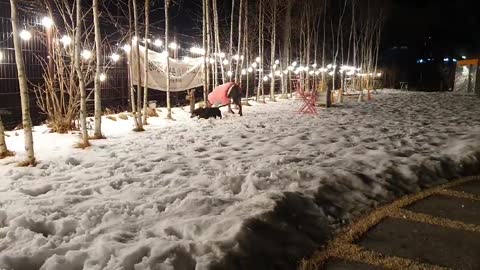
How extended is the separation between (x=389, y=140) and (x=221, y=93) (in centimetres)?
654

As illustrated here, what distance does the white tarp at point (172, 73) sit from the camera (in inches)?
578

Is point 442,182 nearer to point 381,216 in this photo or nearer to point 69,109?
point 381,216

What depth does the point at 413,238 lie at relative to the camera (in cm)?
426

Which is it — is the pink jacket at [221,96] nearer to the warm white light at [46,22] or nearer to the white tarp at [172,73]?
the white tarp at [172,73]

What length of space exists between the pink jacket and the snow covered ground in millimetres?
4106

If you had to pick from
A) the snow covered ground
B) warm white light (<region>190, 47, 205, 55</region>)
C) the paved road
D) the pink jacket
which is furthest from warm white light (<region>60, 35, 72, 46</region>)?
the paved road

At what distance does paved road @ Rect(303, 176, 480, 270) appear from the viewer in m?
3.74

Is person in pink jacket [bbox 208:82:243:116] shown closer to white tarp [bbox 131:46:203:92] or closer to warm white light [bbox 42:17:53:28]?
white tarp [bbox 131:46:203:92]

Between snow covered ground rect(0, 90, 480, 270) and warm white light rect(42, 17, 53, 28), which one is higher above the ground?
warm white light rect(42, 17, 53, 28)

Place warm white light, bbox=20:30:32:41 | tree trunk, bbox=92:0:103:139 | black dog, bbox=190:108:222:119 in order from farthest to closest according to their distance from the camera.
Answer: black dog, bbox=190:108:222:119, warm white light, bbox=20:30:32:41, tree trunk, bbox=92:0:103:139

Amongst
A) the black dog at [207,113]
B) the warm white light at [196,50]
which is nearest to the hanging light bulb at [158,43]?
the warm white light at [196,50]

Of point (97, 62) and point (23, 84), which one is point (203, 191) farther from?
point (97, 62)

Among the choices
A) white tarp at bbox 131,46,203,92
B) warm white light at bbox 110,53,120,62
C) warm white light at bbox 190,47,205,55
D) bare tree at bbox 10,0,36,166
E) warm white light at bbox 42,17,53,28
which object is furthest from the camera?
warm white light at bbox 190,47,205,55

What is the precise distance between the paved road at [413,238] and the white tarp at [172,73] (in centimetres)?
1038
